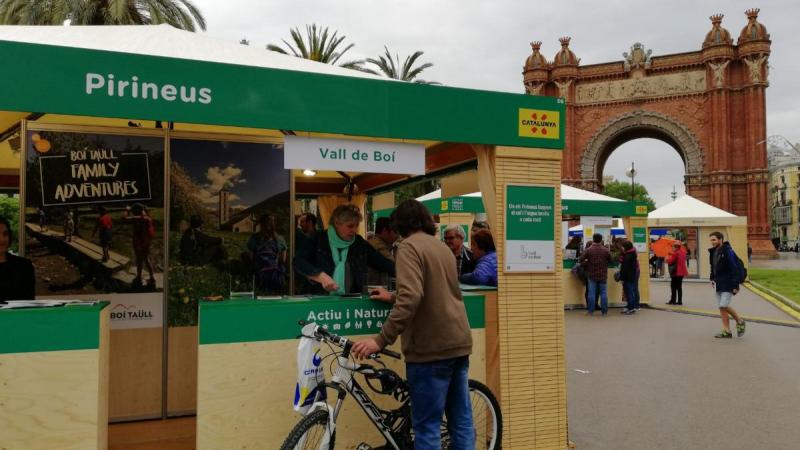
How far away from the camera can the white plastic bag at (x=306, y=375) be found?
12.2 feet

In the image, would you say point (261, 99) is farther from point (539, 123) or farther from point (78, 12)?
point (78, 12)

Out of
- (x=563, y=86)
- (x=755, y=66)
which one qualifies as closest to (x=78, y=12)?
(x=563, y=86)

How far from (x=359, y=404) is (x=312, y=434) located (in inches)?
15.7

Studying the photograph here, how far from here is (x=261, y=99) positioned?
4.11 metres

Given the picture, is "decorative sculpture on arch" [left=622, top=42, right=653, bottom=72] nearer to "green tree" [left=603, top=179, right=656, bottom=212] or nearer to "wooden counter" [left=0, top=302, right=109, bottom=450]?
"wooden counter" [left=0, top=302, right=109, bottom=450]

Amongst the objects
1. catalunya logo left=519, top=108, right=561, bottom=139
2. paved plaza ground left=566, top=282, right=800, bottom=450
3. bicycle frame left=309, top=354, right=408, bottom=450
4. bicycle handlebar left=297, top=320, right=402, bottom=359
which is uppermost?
catalunya logo left=519, top=108, right=561, bottom=139

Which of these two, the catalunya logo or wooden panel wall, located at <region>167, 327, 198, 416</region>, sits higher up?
the catalunya logo

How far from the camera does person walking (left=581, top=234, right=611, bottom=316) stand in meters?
14.0

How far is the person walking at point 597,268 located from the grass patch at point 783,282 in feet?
19.9

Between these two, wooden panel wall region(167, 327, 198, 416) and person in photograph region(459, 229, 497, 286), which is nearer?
person in photograph region(459, 229, 497, 286)

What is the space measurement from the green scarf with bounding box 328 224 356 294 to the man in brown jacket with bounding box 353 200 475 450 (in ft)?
4.93

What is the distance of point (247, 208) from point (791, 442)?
5.65 metres

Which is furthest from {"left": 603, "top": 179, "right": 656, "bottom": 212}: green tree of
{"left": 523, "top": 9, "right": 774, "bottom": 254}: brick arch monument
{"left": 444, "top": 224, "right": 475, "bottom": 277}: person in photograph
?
{"left": 444, "top": 224, "right": 475, "bottom": 277}: person in photograph

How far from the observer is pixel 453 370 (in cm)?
366
